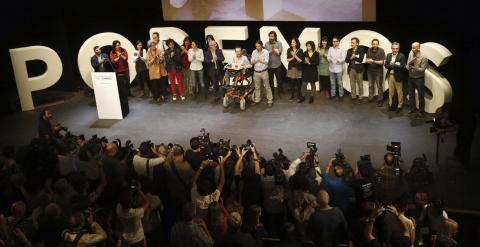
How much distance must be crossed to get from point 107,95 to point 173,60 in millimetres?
1497

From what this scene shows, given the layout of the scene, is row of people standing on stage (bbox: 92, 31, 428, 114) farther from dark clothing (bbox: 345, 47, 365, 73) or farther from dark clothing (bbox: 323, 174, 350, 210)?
dark clothing (bbox: 323, 174, 350, 210)

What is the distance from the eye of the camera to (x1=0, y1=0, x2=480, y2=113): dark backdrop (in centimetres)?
1167

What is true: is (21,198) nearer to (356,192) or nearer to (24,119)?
(356,192)

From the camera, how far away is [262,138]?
1116 cm

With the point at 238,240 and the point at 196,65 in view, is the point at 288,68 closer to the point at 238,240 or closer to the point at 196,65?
the point at 196,65

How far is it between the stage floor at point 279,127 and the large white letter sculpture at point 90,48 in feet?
2.15

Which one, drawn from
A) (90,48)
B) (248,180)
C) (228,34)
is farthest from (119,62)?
(248,180)

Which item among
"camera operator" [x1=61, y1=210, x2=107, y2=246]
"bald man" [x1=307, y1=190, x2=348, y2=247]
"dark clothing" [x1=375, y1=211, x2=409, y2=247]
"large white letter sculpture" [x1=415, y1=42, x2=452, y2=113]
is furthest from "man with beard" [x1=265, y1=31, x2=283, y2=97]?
"camera operator" [x1=61, y1=210, x2=107, y2=246]

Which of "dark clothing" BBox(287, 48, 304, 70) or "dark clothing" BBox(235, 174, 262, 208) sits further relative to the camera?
"dark clothing" BBox(287, 48, 304, 70)

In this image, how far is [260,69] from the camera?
12.4 metres

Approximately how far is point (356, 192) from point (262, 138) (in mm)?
4187

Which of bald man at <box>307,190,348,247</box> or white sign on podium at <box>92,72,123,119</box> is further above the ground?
white sign on podium at <box>92,72,123,119</box>

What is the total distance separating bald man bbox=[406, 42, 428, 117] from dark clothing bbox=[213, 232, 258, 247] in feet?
20.7

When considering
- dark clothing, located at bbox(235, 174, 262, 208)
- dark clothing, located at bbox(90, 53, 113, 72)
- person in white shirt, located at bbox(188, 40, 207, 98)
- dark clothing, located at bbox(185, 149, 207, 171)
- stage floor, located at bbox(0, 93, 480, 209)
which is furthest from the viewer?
person in white shirt, located at bbox(188, 40, 207, 98)
